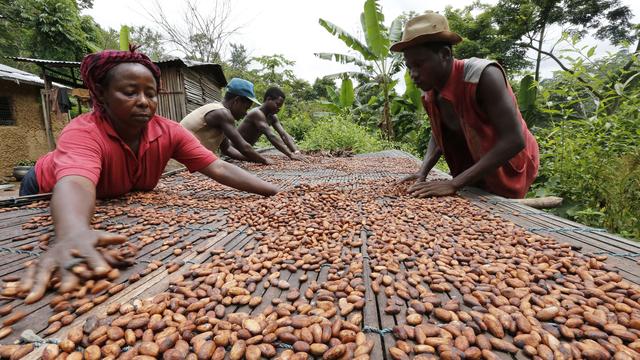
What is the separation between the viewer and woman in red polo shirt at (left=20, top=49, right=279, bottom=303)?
1.05 meters

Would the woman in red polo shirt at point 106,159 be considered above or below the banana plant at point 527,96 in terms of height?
below

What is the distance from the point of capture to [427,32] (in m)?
2.06

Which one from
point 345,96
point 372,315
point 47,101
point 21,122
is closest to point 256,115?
point 372,315

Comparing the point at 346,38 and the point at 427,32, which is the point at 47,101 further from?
the point at 427,32

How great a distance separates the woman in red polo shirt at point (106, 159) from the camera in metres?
1.05

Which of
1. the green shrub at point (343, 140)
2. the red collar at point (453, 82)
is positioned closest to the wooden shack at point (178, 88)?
the green shrub at point (343, 140)

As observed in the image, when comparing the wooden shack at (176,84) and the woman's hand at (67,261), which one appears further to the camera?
the wooden shack at (176,84)

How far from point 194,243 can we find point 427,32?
1883 mm

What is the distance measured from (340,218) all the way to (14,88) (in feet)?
37.5

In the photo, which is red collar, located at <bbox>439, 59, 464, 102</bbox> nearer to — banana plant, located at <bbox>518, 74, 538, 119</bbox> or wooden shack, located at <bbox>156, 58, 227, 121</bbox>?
banana plant, located at <bbox>518, 74, 538, 119</bbox>

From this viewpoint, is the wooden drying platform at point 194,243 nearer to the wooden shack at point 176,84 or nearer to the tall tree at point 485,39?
the wooden shack at point 176,84

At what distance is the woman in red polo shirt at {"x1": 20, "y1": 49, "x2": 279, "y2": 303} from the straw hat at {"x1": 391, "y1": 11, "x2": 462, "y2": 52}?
1404mm

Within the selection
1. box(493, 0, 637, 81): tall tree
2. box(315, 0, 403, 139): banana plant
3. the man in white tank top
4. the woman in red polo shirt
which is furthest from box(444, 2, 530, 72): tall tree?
the woman in red polo shirt

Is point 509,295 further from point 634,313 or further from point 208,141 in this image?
point 208,141
